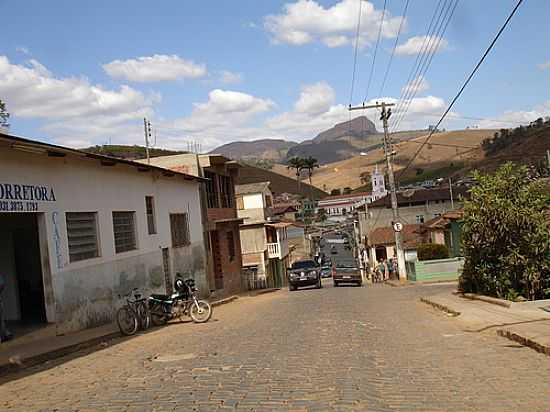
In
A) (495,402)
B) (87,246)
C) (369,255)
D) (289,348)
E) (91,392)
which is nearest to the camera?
(495,402)

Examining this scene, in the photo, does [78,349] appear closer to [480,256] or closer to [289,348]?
[289,348]

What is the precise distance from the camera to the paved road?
7.59m

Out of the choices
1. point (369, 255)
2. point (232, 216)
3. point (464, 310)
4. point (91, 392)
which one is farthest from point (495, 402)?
point (369, 255)

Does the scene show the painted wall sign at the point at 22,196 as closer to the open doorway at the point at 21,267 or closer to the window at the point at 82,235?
the window at the point at 82,235

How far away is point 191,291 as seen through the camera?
1820 cm

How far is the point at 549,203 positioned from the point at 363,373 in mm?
12667

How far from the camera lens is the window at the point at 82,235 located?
55.8ft

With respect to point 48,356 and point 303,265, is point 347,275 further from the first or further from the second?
point 48,356

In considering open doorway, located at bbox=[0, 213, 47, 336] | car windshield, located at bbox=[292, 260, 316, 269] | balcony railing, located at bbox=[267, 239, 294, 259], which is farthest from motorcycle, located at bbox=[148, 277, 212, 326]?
balcony railing, located at bbox=[267, 239, 294, 259]

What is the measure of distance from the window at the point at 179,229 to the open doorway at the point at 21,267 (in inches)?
335

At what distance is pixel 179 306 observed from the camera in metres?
18.2

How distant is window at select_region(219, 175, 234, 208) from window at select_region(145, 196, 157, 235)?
48.0 feet

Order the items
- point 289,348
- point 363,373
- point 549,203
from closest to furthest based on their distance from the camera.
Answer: point 363,373 → point 289,348 → point 549,203

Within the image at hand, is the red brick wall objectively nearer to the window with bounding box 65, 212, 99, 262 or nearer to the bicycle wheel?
the window with bounding box 65, 212, 99, 262
